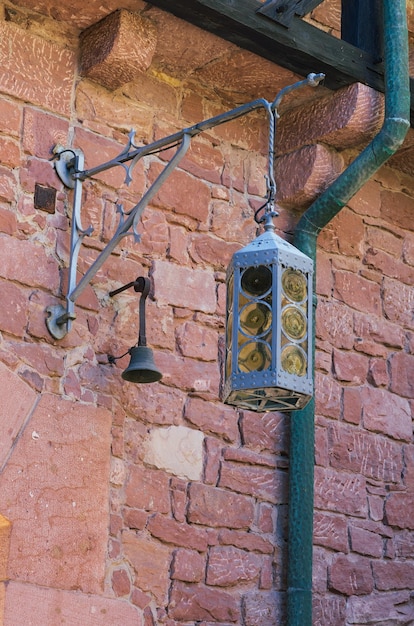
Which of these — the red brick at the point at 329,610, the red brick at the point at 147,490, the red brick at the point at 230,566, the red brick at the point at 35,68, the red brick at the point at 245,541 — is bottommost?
the red brick at the point at 329,610

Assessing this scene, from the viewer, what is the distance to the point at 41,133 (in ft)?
15.9

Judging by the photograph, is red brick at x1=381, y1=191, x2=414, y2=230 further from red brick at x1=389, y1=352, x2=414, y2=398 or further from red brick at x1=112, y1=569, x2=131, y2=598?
red brick at x1=112, y1=569, x2=131, y2=598

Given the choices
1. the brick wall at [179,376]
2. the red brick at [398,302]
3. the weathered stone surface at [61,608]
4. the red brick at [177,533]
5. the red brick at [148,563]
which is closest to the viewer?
the weathered stone surface at [61,608]

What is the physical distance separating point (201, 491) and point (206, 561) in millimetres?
259

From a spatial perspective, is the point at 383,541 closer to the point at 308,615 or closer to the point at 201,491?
the point at 308,615

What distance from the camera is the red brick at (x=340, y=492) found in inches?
209

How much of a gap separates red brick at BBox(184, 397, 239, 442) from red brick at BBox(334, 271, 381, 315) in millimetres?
849

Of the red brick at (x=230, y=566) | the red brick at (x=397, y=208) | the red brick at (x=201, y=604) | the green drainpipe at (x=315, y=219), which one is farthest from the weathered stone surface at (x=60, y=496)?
the red brick at (x=397, y=208)

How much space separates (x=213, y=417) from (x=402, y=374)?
44.0 inches

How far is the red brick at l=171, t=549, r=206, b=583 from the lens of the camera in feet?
15.6

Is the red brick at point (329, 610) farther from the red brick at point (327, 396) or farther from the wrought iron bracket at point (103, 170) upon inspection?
the wrought iron bracket at point (103, 170)

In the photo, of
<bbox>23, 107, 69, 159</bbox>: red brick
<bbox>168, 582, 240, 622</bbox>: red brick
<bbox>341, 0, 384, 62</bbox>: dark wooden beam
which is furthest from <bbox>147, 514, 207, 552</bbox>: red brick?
<bbox>341, 0, 384, 62</bbox>: dark wooden beam

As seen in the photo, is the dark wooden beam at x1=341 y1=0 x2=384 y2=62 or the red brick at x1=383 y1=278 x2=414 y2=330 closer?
the dark wooden beam at x1=341 y1=0 x2=384 y2=62

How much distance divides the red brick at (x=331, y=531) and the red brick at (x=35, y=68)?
1892mm
